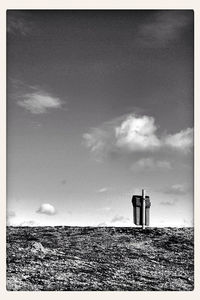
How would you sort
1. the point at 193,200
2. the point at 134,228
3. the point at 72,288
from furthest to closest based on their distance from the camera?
the point at 134,228 → the point at 193,200 → the point at 72,288

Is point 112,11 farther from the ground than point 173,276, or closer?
farther from the ground

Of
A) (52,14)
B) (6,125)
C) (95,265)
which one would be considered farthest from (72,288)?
(52,14)

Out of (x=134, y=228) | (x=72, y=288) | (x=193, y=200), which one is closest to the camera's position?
(x=72, y=288)

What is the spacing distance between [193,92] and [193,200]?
2475 millimetres

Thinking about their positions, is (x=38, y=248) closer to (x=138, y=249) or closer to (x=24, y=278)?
(x=24, y=278)

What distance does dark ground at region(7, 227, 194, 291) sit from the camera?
11.0 m

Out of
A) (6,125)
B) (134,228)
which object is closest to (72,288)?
(134,228)

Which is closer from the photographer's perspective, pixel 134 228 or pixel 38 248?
pixel 38 248

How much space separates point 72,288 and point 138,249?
203 cm

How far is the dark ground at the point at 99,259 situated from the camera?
36.1 ft

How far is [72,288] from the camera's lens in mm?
10828

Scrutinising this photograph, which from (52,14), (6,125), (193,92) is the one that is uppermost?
(52,14)

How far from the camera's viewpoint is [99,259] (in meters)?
11.6

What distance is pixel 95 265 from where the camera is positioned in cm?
1145
